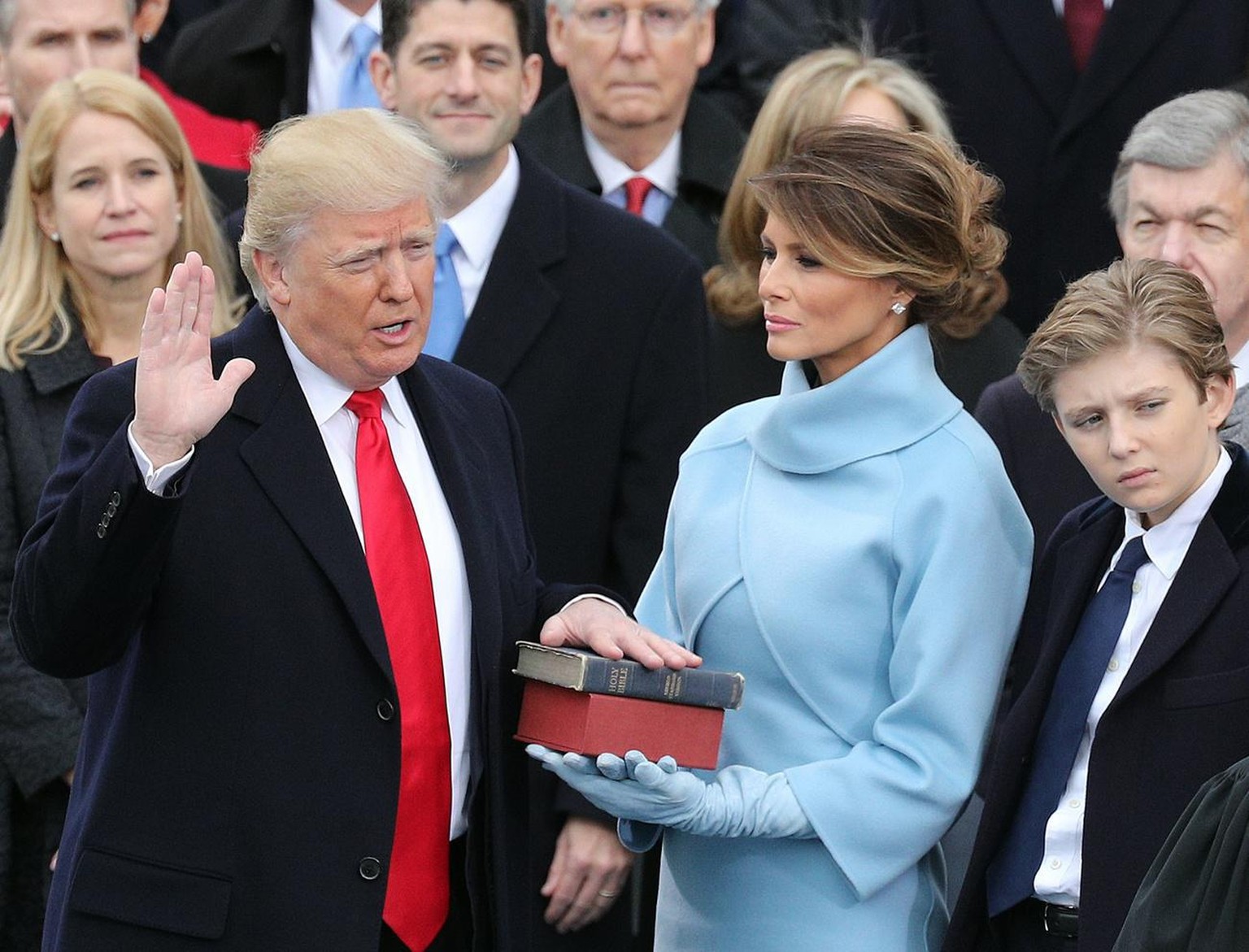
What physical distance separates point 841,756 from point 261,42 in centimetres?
368

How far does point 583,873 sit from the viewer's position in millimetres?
3844

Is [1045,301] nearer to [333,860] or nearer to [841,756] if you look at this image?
[841,756]

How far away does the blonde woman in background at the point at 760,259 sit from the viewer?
4938 millimetres

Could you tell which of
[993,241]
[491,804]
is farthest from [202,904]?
[993,241]

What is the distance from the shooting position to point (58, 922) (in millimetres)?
3283

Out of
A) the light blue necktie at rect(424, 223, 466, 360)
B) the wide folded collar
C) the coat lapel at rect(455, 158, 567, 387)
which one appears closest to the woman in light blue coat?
the wide folded collar

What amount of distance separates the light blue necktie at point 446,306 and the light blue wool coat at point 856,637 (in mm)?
1235

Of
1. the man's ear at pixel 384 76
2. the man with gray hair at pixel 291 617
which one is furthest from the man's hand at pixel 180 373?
the man's ear at pixel 384 76

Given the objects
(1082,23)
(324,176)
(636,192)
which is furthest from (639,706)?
(1082,23)

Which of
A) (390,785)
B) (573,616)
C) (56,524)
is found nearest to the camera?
(56,524)

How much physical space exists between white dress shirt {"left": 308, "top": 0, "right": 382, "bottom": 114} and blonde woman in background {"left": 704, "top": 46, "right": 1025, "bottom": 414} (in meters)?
1.70

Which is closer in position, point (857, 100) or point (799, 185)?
point (799, 185)

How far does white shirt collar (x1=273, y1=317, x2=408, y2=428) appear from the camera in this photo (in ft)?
11.5

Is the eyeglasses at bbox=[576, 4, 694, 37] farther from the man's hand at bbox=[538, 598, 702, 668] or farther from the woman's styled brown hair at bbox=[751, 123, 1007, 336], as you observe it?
the man's hand at bbox=[538, 598, 702, 668]
